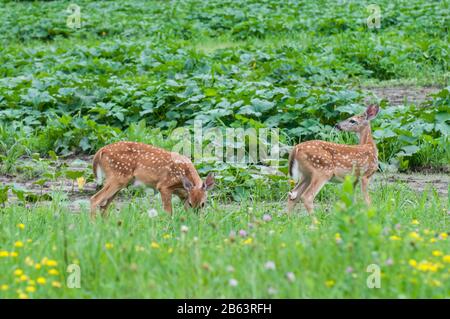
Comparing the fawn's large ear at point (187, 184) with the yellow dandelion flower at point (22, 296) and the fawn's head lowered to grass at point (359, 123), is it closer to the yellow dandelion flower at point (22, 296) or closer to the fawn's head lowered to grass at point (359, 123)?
the fawn's head lowered to grass at point (359, 123)

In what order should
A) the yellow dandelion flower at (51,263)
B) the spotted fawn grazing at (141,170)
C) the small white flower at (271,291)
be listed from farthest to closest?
the spotted fawn grazing at (141,170)
the yellow dandelion flower at (51,263)
the small white flower at (271,291)

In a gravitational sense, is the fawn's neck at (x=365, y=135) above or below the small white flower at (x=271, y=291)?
below

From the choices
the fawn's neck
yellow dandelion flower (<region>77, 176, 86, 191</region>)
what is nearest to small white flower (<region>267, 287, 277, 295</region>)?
the fawn's neck

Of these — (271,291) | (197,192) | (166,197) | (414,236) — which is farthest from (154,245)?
(166,197)

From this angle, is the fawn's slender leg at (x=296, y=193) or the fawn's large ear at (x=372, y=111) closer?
the fawn's slender leg at (x=296, y=193)

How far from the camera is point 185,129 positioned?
1205 centimetres

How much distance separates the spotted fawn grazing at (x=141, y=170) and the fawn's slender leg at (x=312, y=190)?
1039 millimetres

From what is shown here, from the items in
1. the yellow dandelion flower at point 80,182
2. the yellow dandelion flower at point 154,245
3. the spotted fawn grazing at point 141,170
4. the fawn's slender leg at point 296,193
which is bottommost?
the yellow dandelion flower at point 80,182

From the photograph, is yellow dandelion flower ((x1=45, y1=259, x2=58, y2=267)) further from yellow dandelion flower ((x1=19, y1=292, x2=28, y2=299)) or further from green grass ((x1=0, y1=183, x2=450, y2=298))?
yellow dandelion flower ((x1=19, y1=292, x2=28, y2=299))

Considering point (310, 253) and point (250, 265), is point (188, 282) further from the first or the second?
point (310, 253)

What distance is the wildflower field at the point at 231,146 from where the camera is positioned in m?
5.81

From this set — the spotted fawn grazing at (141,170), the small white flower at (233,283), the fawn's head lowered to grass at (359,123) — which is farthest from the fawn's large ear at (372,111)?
the small white flower at (233,283)

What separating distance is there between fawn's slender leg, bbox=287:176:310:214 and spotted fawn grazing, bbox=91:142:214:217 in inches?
37.7

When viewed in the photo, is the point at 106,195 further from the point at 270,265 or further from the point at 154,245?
the point at 270,265
